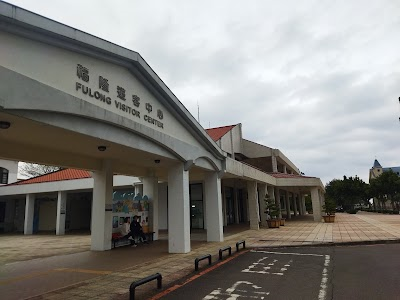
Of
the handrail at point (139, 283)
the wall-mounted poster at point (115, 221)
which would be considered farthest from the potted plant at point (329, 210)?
the handrail at point (139, 283)

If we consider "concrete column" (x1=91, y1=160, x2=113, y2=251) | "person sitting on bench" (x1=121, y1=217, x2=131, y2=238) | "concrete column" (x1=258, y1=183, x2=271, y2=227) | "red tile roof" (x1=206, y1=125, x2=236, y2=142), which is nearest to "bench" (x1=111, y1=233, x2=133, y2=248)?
"person sitting on bench" (x1=121, y1=217, x2=131, y2=238)

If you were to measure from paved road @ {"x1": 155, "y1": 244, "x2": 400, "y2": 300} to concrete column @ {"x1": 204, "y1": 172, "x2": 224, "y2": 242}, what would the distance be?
404 cm

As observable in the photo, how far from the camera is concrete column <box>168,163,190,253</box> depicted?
12.2 m

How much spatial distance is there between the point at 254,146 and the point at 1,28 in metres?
29.7

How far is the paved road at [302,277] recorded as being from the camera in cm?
654

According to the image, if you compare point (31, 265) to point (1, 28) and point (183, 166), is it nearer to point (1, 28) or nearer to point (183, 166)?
point (183, 166)

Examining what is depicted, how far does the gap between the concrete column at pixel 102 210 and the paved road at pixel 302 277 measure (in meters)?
6.05

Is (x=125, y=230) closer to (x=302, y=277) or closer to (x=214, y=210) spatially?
(x=214, y=210)

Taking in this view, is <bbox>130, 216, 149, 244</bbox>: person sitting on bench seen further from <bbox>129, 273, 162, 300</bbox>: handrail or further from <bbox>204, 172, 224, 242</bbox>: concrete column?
<bbox>129, 273, 162, 300</bbox>: handrail

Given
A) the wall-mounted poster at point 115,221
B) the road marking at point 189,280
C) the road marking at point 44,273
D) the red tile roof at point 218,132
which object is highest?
the red tile roof at point 218,132

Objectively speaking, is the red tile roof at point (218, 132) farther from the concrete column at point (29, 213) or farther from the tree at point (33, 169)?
the tree at point (33, 169)

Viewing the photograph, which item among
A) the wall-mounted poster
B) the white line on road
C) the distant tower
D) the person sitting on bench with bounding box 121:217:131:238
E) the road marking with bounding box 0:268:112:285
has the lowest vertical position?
the white line on road

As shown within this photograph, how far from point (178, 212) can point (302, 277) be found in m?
5.67

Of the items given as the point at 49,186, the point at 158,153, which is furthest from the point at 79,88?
the point at 49,186
